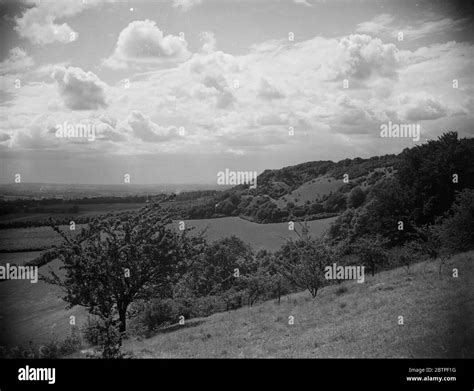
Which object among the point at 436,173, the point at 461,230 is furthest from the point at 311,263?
the point at 436,173

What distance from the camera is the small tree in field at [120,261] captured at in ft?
56.3

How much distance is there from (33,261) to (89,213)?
529 cm

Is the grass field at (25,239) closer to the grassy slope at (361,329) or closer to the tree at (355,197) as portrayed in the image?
the grassy slope at (361,329)

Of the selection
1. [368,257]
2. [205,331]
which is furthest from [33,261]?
[368,257]

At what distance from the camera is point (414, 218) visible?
37.0m

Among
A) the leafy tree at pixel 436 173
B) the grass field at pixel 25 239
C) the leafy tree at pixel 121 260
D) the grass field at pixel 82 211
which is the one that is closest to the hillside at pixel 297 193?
the grass field at pixel 82 211


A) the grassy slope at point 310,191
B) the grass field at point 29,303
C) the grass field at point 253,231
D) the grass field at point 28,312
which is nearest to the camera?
the grass field at point 28,312

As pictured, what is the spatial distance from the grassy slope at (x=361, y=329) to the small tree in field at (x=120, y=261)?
2.54 metres

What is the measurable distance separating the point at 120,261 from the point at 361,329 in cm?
1195

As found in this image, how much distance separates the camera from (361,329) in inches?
512

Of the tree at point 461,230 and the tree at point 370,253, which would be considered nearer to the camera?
the tree at point 461,230
